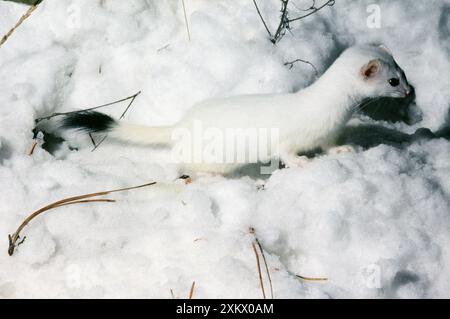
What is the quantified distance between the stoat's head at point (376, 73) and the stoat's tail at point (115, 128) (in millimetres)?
708

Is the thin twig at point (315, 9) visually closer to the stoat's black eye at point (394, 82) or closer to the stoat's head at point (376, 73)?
the stoat's head at point (376, 73)

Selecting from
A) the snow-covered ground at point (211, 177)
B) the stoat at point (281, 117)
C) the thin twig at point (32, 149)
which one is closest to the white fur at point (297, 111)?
the stoat at point (281, 117)

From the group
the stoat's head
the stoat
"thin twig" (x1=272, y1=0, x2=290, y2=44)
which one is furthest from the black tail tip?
the stoat's head

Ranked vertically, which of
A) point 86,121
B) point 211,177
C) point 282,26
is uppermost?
point 282,26

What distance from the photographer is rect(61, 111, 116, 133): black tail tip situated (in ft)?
4.85

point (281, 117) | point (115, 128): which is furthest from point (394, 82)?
point (115, 128)

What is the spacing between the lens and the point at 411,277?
1.19 metres

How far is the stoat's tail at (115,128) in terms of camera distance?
1.48m

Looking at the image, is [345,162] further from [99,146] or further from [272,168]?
[99,146]

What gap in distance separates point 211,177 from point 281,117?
325 millimetres

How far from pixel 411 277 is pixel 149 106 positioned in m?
1.13

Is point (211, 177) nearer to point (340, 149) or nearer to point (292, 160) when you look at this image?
point (292, 160)

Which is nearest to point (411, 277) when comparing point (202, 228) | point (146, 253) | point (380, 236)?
point (380, 236)

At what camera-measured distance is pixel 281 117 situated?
1538 millimetres
